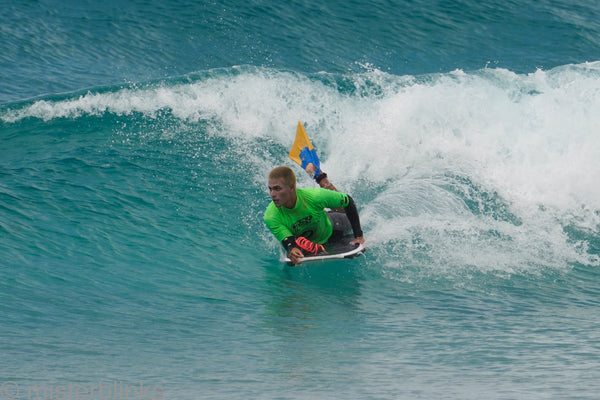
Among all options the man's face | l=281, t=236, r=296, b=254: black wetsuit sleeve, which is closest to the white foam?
l=281, t=236, r=296, b=254: black wetsuit sleeve

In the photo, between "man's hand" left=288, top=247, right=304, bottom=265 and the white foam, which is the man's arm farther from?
the white foam

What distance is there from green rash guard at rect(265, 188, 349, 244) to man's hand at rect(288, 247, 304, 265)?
8.5 inches

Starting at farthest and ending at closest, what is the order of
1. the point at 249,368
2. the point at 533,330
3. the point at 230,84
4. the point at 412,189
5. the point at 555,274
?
1. the point at 230,84
2. the point at 412,189
3. the point at 555,274
4. the point at 533,330
5. the point at 249,368

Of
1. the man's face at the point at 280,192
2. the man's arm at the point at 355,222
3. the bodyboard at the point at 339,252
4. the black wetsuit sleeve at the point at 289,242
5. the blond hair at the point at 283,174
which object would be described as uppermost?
the blond hair at the point at 283,174

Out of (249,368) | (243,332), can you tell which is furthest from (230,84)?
(249,368)

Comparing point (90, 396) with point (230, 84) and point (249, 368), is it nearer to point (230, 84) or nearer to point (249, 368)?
point (249, 368)

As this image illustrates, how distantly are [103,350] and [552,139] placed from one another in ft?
29.7

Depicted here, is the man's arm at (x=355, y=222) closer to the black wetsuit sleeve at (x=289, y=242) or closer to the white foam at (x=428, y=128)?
the black wetsuit sleeve at (x=289, y=242)

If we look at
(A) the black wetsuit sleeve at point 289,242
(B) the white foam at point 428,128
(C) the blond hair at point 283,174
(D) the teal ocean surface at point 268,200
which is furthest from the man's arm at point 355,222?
(B) the white foam at point 428,128

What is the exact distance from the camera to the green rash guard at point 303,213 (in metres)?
7.69

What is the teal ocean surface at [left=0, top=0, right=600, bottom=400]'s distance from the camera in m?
5.67

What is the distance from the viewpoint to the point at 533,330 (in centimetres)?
648

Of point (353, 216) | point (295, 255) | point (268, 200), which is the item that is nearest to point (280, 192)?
point (295, 255)

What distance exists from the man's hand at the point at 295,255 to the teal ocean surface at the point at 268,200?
370 millimetres
